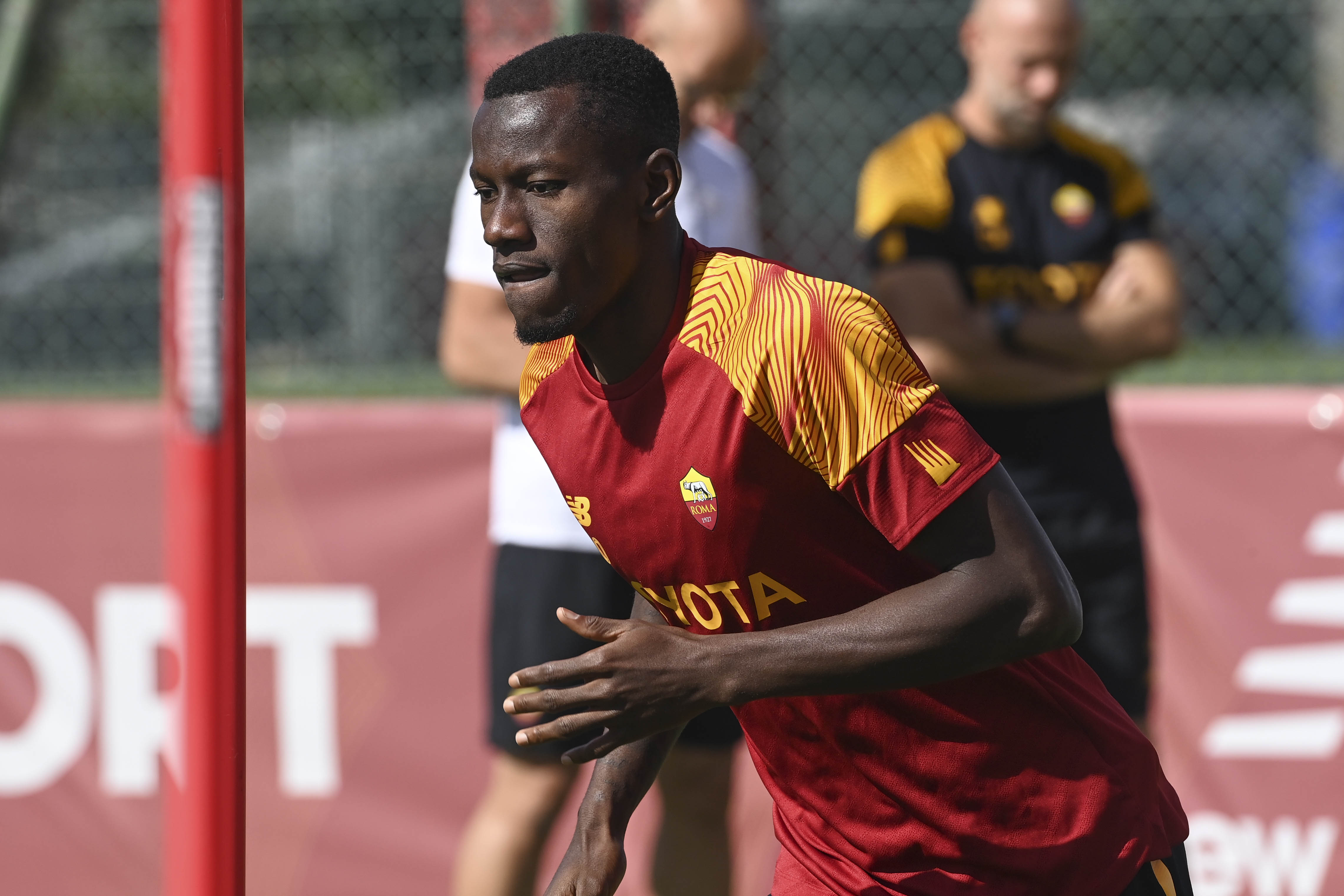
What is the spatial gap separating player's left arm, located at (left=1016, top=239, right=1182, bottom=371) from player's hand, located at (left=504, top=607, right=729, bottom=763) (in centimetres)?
217

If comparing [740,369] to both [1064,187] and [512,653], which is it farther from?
[1064,187]

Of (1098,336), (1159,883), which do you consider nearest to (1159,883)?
(1159,883)

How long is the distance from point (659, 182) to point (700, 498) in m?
0.41

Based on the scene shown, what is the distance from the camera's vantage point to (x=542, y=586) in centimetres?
337

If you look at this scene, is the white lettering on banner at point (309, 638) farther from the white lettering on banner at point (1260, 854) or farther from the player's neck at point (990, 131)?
the white lettering on banner at point (1260, 854)

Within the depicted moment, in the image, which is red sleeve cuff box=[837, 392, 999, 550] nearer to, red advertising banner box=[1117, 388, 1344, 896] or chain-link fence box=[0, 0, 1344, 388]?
red advertising banner box=[1117, 388, 1344, 896]

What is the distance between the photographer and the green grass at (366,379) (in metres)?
5.34

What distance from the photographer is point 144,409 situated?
479 cm

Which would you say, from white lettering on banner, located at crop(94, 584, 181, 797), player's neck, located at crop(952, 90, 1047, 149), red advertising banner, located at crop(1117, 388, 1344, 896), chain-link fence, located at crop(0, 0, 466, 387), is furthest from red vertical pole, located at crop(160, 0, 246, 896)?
chain-link fence, located at crop(0, 0, 466, 387)

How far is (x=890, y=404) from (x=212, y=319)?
838mm

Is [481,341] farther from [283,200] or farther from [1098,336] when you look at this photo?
[283,200]

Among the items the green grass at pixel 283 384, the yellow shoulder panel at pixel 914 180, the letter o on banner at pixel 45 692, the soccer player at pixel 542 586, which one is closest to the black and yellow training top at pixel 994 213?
the yellow shoulder panel at pixel 914 180

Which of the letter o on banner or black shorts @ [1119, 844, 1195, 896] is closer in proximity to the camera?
black shorts @ [1119, 844, 1195, 896]

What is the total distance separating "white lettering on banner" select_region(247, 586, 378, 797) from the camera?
467 centimetres
